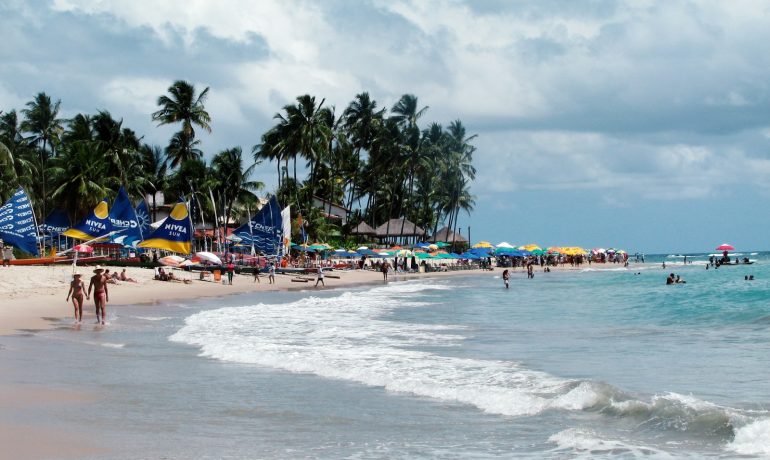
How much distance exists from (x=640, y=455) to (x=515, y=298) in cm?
2967

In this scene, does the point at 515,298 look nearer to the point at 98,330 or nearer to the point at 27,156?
the point at 98,330

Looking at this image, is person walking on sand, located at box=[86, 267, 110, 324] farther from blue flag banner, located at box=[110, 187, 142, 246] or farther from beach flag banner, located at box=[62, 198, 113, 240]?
beach flag banner, located at box=[62, 198, 113, 240]

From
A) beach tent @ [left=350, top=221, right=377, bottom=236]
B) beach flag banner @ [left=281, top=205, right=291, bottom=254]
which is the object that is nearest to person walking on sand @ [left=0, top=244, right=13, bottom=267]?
beach flag banner @ [left=281, top=205, right=291, bottom=254]

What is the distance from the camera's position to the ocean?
8.18 m

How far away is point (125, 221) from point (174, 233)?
295cm

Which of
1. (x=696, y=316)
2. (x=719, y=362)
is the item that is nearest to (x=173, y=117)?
(x=696, y=316)

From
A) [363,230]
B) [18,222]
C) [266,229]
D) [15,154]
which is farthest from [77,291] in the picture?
[363,230]

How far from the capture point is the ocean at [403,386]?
8.18 m

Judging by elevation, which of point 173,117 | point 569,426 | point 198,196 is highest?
point 173,117

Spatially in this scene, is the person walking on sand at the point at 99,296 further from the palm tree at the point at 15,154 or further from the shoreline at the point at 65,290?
the palm tree at the point at 15,154

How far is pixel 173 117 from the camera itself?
6594cm

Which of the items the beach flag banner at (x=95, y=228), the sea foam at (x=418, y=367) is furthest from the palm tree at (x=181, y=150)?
A: the sea foam at (x=418, y=367)

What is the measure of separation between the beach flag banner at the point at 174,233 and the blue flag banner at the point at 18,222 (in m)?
6.86

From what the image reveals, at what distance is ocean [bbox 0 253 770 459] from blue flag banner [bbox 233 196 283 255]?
2318 centimetres
